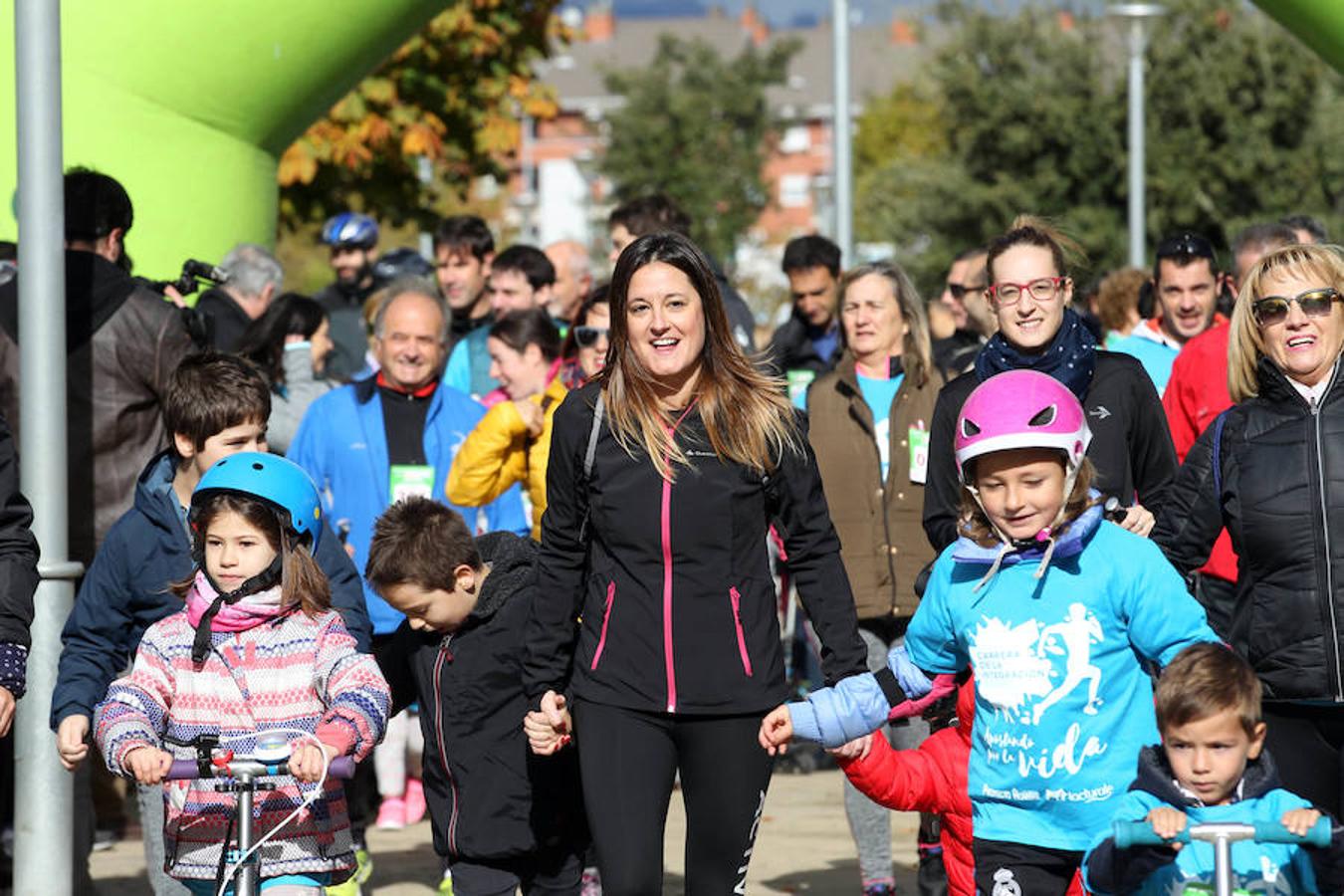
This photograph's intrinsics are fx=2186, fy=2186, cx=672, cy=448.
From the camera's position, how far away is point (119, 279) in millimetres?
7562

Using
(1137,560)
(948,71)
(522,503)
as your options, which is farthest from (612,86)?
(1137,560)

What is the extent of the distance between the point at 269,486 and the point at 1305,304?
278cm

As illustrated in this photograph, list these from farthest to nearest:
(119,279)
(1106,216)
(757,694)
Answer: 1. (1106,216)
2. (119,279)
3. (757,694)

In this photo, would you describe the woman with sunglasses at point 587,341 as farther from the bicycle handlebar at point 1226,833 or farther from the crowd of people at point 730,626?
the bicycle handlebar at point 1226,833

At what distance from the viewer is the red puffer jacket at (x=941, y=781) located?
5.27 meters

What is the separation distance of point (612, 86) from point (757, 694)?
49.7m

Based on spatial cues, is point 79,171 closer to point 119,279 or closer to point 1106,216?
point 119,279

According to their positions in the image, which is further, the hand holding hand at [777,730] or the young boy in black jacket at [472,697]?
the young boy in black jacket at [472,697]

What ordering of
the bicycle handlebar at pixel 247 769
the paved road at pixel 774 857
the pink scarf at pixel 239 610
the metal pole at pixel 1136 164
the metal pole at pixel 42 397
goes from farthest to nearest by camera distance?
1. the metal pole at pixel 1136 164
2. the paved road at pixel 774 857
3. the metal pole at pixel 42 397
4. the pink scarf at pixel 239 610
5. the bicycle handlebar at pixel 247 769

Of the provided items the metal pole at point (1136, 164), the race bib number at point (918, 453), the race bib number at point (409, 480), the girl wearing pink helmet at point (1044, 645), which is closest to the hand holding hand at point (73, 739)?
the girl wearing pink helmet at point (1044, 645)

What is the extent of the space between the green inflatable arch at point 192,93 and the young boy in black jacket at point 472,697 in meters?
3.19

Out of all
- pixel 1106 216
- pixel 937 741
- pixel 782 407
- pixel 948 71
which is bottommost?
pixel 937 741

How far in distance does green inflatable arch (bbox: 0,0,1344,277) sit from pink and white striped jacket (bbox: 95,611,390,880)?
383cm

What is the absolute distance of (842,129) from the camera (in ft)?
63.4
